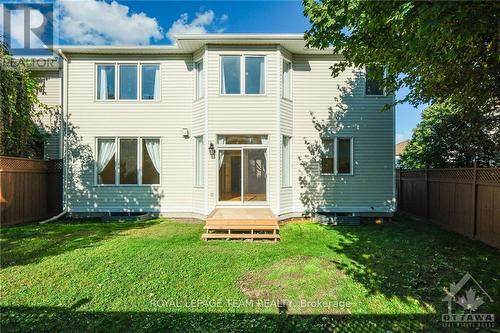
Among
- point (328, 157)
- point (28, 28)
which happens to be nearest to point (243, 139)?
point (328, 157)

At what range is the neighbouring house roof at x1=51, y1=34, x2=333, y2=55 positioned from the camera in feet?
27.5

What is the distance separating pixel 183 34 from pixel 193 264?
22.7 ft

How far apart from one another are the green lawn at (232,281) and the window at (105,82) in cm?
506

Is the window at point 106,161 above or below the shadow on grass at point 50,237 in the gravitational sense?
above

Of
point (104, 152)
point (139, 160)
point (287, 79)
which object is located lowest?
point (139, 160)

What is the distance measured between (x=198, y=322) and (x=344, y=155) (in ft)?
25.8

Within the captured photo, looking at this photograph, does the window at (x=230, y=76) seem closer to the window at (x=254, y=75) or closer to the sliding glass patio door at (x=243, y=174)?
the window at (x=254, y=75)

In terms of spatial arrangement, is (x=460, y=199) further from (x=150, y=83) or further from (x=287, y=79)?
(x=150, y=83)

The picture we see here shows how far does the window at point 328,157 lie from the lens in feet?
31.3

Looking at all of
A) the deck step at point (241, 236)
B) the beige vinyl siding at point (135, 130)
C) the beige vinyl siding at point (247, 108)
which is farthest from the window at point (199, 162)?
the deck step at point (241, 236)

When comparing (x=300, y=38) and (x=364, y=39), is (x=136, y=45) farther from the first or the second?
(x=364, y=39)

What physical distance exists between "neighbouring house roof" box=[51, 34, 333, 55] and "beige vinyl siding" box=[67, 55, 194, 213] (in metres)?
0.26

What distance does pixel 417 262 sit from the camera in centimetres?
521

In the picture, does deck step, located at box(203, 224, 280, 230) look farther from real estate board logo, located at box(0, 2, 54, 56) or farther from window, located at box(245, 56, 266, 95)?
real estate board logo, located at box(0, 2, 54, 56)
